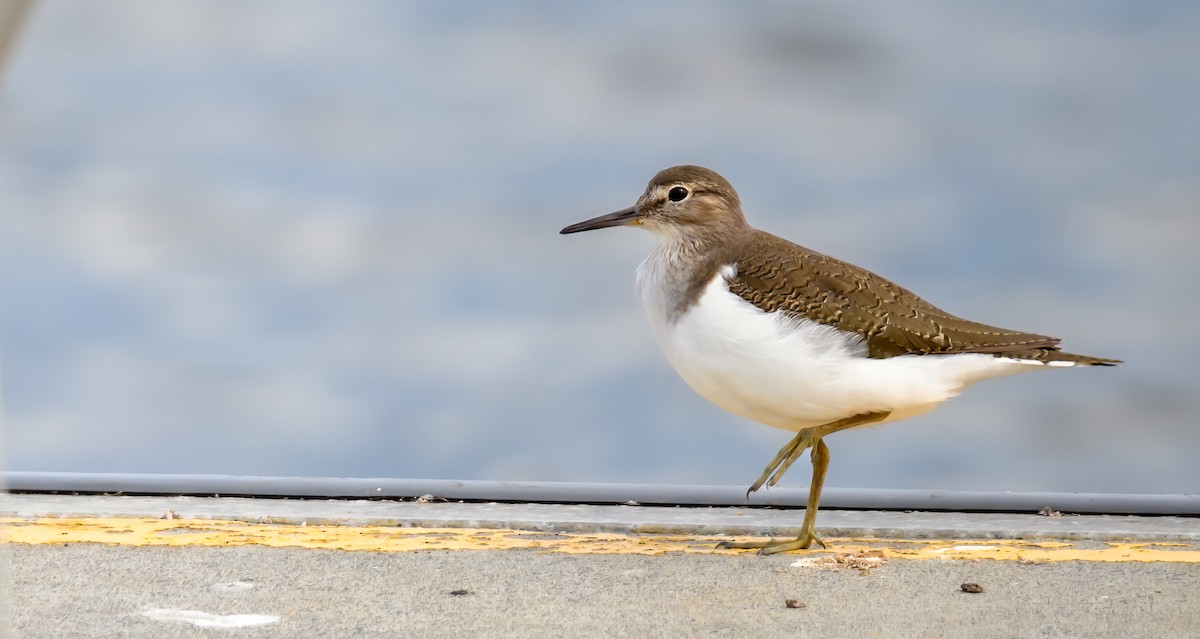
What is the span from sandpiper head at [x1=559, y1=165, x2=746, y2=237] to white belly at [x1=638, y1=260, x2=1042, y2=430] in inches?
16.1

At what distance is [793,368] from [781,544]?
668mm

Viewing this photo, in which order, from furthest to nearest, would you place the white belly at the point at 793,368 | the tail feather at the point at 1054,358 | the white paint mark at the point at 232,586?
the tail feather at the point at 1054,358
the white belly at the point at 793,368
the white paint mark at the point at 232,586

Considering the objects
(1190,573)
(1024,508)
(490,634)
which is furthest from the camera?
(1024,508)

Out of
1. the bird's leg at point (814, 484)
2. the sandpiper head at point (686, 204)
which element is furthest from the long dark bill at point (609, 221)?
the bird's leg at point (814, 484)

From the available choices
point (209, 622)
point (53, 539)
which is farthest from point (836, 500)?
point (53, 539)

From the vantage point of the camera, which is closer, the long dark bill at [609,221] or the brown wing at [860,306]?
the brown wing at [860,306]

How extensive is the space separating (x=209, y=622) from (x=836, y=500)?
101 inches

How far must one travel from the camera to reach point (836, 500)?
550 centimetres

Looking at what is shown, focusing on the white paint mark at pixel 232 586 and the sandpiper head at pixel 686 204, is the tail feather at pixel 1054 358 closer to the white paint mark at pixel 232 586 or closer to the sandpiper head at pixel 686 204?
the sandpiper head at pixel 686 204

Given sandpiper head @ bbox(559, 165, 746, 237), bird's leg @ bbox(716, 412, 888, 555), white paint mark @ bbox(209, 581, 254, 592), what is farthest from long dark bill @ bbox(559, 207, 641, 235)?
white paint mark @ bbox(209, 581, 254, 592)

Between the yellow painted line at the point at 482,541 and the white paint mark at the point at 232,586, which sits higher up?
the yellow painted line at the point at 482,541

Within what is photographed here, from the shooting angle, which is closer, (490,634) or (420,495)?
(490,634)

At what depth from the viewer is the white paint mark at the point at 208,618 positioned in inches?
154

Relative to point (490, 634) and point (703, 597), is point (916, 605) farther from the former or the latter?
point (490, 634)
